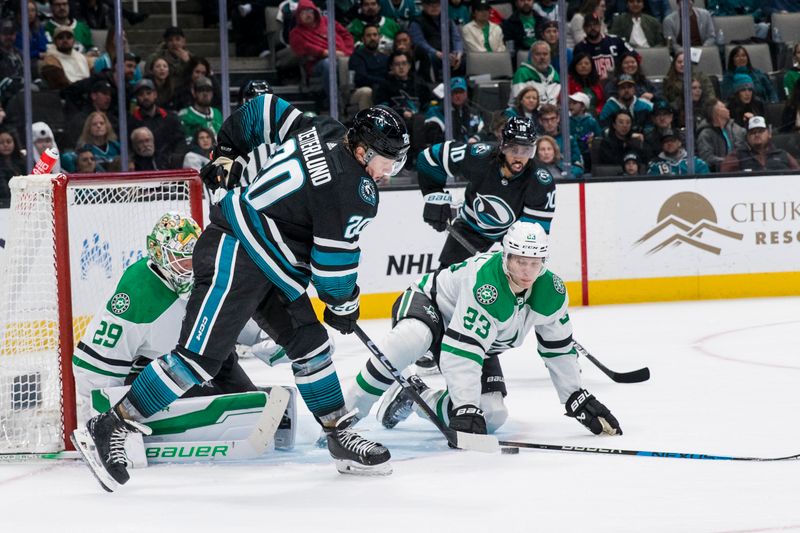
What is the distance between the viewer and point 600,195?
7449 mm

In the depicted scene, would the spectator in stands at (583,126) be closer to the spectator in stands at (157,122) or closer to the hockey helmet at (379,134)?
the spectator in stands at (157,122)

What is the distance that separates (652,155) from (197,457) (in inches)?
184

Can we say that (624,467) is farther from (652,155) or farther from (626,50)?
(626,50)

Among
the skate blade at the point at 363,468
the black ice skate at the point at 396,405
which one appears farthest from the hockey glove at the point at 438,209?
the skate blade at the point at 363,468

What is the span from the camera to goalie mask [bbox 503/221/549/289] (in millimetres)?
3629

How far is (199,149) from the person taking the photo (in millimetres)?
7027

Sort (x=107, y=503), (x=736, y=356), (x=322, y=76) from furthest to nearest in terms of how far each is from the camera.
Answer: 1. (x=322, y=76)
2. (x=736, y=356)
3. (x=107, y=503)

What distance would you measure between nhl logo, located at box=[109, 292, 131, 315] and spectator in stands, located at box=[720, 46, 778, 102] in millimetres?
5117

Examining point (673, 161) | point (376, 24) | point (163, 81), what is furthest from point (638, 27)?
point (163, 81)

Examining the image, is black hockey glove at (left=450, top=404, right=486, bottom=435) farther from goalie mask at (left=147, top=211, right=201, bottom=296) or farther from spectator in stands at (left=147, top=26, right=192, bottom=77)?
spectator in stands at (left=147, top=26, right=192, bottom=77)

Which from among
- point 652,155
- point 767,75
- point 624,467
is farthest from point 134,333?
point 767,75

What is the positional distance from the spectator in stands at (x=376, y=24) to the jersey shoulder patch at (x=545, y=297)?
13.7ft

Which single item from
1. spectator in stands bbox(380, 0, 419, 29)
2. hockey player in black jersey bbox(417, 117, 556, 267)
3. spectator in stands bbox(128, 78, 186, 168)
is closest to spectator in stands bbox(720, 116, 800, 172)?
spectator in stands bbox(380, 0, 419, 29)

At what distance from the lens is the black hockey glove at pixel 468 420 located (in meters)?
3.62
